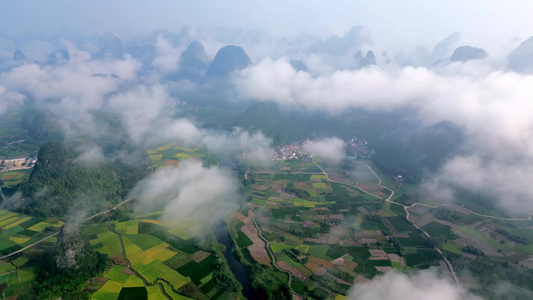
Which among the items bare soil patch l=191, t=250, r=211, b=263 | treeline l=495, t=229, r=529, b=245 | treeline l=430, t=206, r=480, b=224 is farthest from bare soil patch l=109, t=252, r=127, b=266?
treeline l=495, t=229, r=529, b=245

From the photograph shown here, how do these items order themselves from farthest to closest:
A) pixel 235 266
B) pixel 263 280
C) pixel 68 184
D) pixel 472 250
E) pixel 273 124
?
pixel 273 124
pixel 68 184
pixel 472 250
pixel 235 266
pixel 263 280

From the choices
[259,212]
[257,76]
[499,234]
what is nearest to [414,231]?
[499,234]

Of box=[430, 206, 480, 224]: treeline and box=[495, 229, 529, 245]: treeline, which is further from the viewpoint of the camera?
box=[430, 206, 480, 224]: treeline

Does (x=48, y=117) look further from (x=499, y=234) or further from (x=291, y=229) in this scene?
(x=499, y=234)

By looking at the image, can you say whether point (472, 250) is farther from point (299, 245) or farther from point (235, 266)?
point (235, 266)

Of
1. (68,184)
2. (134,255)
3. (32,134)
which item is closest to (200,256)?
(134,255)

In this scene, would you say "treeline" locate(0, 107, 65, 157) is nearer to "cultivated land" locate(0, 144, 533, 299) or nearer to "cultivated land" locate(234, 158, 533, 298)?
"cultivated land" locate(0, 144, 533, 299)
